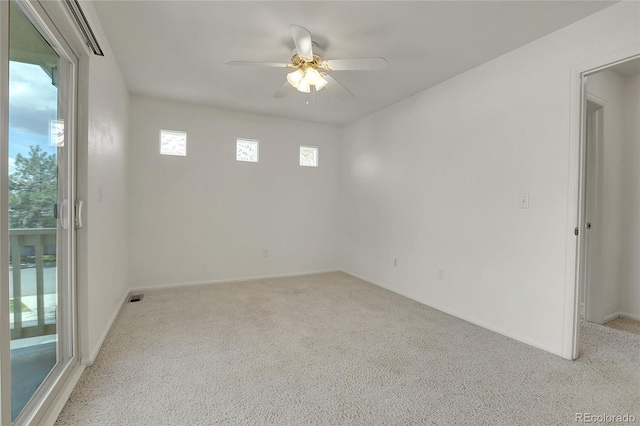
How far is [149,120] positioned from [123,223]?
1412 mm

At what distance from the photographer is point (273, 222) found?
4.59m

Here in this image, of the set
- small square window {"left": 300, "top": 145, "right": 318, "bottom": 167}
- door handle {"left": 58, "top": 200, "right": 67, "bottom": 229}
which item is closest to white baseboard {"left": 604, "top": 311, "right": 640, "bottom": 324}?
small square window {"left": 300, "top": 145, "right": 318, "bottom": 167}

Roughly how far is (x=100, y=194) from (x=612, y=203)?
484 cm

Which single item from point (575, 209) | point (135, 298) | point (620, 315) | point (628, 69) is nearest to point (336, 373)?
point (575, 209)

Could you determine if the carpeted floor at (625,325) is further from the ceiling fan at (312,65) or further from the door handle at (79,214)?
the door handle at (79,214)

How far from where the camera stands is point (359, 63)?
7.13ft

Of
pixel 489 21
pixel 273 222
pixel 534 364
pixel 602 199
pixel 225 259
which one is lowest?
pixel 534 364

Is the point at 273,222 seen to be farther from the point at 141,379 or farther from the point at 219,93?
the point at 141,379

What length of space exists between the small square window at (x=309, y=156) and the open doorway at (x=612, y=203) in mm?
3415

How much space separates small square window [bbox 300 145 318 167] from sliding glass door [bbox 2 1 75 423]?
322 cm

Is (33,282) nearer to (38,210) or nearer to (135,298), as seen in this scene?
(38,210)

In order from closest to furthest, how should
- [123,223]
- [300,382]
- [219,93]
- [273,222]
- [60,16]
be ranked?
1. [60,16]
2. [300,382]
3. [123,223]
4. [219,93]
5. [273,222]

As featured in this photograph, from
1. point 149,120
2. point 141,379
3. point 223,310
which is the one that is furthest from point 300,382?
point 149,120

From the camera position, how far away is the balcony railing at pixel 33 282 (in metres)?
1.31
